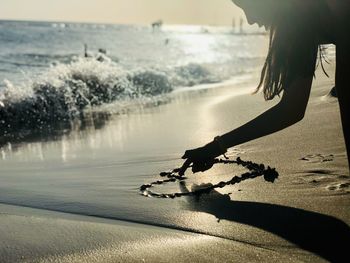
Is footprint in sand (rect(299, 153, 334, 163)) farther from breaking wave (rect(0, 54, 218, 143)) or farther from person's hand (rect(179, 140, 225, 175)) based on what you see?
breaking wave (rect(0, 54, 218, 143))

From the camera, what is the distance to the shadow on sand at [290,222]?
223cm

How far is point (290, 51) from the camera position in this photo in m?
2.50

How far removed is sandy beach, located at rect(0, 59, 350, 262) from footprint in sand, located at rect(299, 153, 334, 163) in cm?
1

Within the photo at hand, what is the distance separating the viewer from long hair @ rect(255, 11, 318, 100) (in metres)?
2.45

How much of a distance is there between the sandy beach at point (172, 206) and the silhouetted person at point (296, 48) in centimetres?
45

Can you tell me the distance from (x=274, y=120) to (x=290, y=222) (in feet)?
1.79

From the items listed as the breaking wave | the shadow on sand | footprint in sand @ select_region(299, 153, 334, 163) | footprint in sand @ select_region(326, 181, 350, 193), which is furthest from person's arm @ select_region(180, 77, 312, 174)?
the breaking wave

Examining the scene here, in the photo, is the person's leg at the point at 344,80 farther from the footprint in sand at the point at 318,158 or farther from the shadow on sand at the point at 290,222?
the footprint in sand at the point at 318,158

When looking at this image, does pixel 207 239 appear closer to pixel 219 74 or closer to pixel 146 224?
pixel 146 224

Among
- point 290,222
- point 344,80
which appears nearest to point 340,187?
point 290,222

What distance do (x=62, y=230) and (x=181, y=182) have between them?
3.87ft

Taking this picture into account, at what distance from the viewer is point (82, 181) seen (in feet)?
13.1

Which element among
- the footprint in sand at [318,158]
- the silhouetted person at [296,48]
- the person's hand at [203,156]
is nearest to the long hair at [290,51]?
the silhouetted person at [296,48]

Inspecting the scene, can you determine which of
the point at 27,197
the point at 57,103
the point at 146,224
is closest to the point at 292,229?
the point at 146,224
